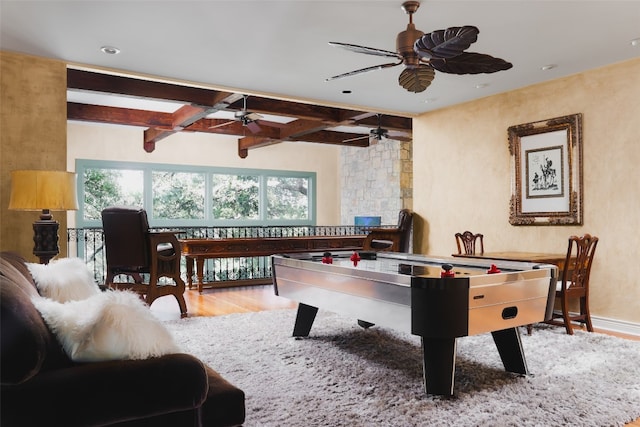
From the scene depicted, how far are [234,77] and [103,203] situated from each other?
17.8ft

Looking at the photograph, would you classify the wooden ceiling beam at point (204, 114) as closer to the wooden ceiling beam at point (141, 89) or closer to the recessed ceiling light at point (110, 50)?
the wooden ceiling beam at point (141, 89)

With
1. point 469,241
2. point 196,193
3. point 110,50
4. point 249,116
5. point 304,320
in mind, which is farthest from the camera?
point 196,193

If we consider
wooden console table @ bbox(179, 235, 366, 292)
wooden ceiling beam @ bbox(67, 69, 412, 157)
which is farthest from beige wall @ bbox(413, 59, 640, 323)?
wooden console table @ bbox(179, 235, 366, 292)

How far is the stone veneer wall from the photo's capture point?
9680 mm

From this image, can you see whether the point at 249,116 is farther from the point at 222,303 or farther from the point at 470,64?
the point at 470,64

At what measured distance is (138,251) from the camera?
4965 mm

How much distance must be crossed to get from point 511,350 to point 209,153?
8.45m

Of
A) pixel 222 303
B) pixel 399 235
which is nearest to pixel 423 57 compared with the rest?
pixel 222 303

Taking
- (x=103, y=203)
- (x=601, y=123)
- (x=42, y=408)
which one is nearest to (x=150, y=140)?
(x=103, y=203)

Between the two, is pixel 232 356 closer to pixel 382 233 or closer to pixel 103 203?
pixel 382 233

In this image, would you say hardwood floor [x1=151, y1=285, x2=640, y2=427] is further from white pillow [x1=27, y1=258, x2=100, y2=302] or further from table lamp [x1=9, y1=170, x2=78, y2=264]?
white pillow [x1=27, y1=258, x2=100, y2=302]

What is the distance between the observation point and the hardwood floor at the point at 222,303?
5.28 meters

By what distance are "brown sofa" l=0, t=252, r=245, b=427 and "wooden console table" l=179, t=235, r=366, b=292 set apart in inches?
202

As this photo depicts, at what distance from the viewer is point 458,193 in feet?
20.6
